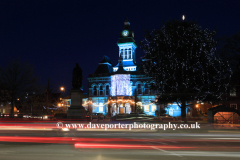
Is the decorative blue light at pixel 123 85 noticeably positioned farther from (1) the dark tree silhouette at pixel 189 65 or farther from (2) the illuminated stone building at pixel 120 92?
(1) the dark tree silhouette at pixel 189 65

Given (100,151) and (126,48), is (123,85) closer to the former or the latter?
(126,48)

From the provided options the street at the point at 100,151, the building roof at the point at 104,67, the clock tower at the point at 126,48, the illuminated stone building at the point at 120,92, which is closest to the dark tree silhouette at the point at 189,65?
the street at the point at 100,151

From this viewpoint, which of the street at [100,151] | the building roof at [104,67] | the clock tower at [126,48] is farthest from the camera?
the clock tower at [126,48]

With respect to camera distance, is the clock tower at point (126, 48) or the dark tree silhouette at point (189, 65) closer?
the dark tree silhouette at point (189, 65)

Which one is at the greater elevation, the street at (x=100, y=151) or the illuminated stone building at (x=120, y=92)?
the illuminated stone building at (x=120, y=92)

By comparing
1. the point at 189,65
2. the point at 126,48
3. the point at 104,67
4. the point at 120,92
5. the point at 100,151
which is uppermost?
the point at 126,48

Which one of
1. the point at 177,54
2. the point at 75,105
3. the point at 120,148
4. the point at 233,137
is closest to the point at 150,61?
the point at 177,54

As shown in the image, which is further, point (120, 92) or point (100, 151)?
point (120, 92)

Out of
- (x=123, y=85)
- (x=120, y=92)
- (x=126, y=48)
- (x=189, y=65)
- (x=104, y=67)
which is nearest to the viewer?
(x=189, y=65)

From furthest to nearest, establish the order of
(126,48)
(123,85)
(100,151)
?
1. (126,48)
2. (123,85)
3. (100,151)

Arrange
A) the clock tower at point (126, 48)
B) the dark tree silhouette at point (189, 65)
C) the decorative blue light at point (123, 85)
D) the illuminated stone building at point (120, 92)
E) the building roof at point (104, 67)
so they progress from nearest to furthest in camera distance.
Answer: the dark tree silhouette at point (189, 65) → the illuminated stone building at point (120, 92) → the decorative blue light at point (123, 85) → the building roof at point (104, 67) → the clock tower at point (126, 48)

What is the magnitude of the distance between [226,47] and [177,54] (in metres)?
9.10

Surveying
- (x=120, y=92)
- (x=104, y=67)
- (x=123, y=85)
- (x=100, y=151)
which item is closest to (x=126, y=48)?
(x=104, y=67)

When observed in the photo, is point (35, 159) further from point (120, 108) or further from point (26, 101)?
point (120, 108)
